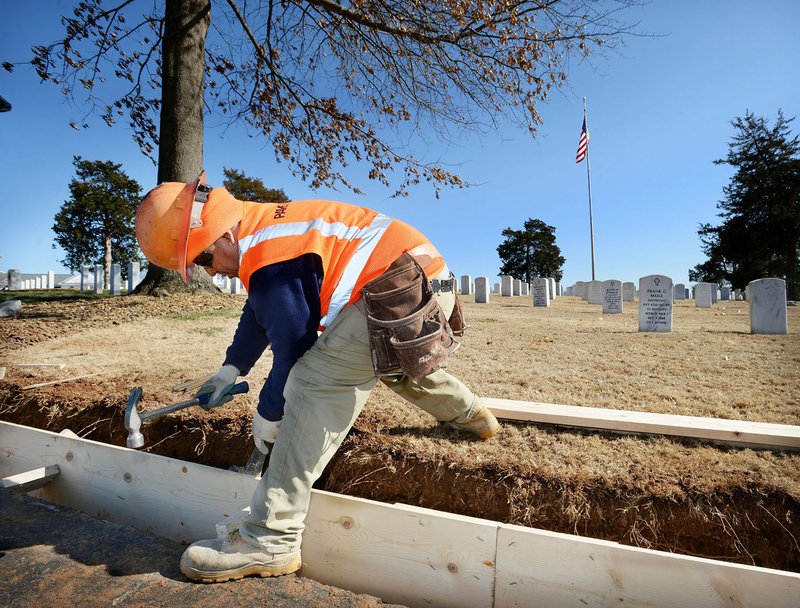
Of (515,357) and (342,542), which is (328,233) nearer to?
(342,542)

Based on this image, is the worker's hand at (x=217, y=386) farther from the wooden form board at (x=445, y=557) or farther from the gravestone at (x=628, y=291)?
the gravestone at (x=628, y=291)

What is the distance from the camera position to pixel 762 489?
6.41 feet

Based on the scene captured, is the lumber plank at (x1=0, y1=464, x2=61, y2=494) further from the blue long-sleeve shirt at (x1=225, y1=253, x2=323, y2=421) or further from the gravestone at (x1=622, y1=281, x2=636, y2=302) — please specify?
the gravestone at (x1=622, y1=281, x2=636, y2=302)

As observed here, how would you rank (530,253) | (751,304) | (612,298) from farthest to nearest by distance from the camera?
(530,253) → (612,298) → (751,304)

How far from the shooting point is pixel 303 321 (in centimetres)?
177

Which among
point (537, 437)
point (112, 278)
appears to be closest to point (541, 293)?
point (537, 437)

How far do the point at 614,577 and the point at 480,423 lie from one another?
95 cm

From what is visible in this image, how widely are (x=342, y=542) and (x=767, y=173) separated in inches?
1660

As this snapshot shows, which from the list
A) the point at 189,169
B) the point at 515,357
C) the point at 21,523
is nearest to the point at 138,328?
the point at 189,169

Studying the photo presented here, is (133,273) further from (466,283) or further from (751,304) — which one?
(751,304)

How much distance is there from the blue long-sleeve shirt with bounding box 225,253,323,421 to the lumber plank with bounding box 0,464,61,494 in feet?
5.78

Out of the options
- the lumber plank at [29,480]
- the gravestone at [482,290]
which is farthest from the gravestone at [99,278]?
the lumber plank at [29,480]

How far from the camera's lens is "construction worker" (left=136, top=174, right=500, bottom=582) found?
1.78m

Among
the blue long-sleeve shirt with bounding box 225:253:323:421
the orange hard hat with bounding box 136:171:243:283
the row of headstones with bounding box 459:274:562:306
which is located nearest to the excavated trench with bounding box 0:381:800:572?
→ the blue long-sleeve shirt with bounding box 225:253:323:421
